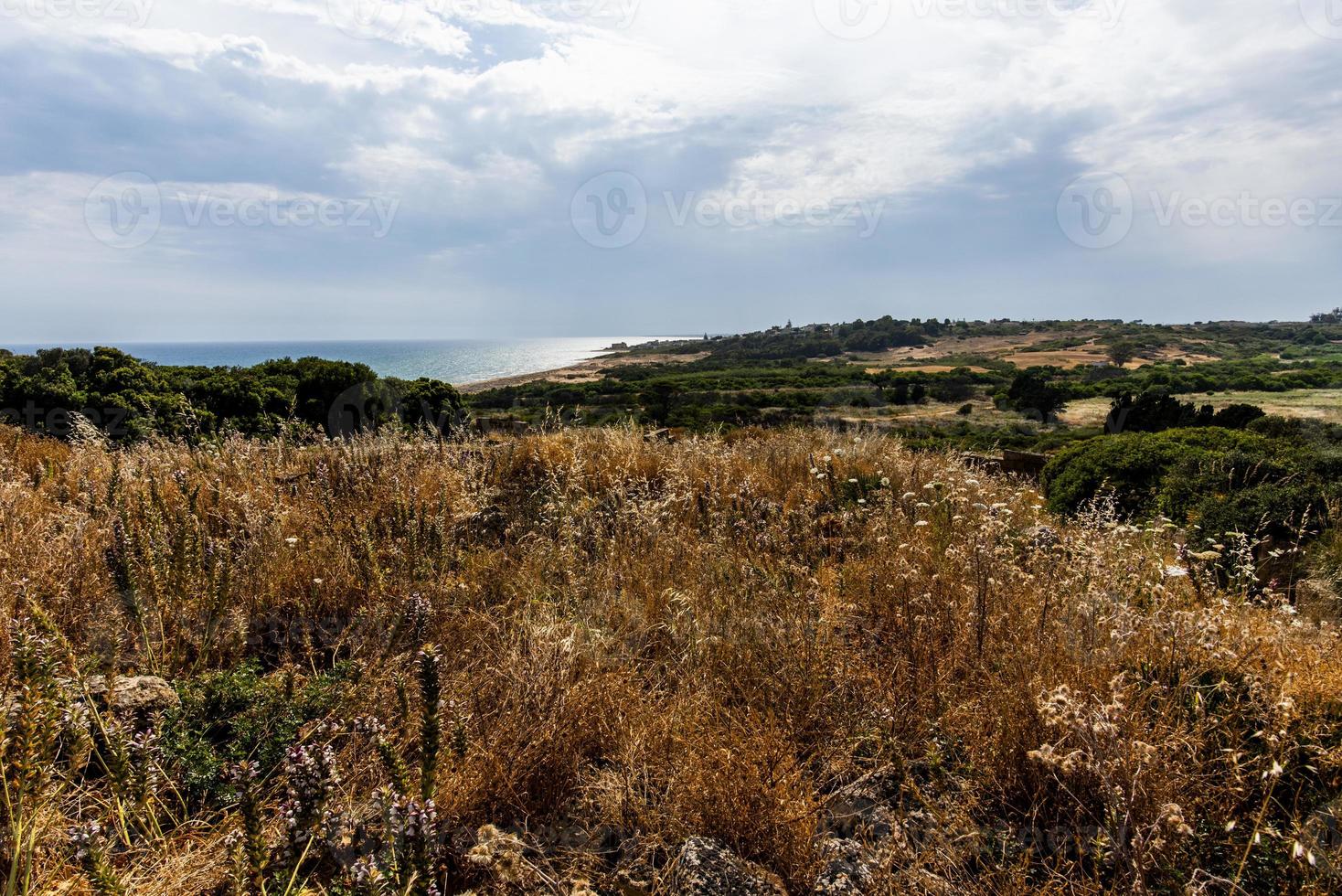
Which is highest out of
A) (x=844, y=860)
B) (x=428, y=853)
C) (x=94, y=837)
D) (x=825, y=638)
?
(x=94, y=837)

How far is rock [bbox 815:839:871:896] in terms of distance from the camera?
1.90 meters

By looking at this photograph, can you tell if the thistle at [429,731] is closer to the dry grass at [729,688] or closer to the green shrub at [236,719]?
the dry grass at [729,688]

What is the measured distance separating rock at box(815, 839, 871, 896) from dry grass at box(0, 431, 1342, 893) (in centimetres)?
6

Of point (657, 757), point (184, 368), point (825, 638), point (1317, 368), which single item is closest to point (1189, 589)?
point (825, 638)

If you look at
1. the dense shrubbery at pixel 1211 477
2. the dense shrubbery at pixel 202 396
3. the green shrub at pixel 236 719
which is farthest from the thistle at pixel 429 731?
the dense shrubbery at pixel 202 396

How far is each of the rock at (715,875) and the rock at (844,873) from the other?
14cm

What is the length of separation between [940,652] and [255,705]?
132 inches

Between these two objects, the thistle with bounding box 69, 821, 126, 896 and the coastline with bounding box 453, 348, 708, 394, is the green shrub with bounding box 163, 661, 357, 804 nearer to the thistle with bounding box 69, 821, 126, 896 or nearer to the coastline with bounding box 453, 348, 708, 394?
the thistle with bounding box 69, 821, 126, 896

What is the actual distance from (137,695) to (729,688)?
2532 millimetres

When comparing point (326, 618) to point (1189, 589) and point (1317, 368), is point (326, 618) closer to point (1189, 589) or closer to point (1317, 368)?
point (1189, 589)

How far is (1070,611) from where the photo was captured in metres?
3.30

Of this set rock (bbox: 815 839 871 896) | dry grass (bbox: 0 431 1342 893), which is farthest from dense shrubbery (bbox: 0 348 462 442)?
rock (bbox: 815 839 871 896)

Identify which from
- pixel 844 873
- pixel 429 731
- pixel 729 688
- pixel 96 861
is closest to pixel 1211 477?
pixel 729 688

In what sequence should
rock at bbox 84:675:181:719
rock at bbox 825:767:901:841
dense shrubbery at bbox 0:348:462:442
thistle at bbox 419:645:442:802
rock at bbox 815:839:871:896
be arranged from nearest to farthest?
thistle at bbox 419:645:442:802 → rock at bbox 815:839:871:896 → rock at bbox 825:767:901:841 → rock at bbox 84:675:181:719 → dense shrubbery at bbox 0:348:462:442
